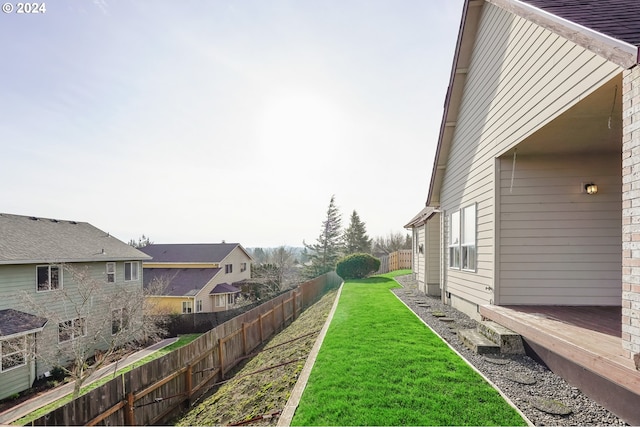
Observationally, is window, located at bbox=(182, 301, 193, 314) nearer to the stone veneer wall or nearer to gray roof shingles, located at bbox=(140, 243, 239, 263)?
gray roof shingles, located at bbox=(140, 243, 239, 263)

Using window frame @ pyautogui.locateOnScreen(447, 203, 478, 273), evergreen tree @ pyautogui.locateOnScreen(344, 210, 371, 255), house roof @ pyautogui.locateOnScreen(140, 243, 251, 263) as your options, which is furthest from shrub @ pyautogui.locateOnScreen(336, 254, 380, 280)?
evergreen tree @ pyautogui.locateOnScreen(344, 210, 371, 255)

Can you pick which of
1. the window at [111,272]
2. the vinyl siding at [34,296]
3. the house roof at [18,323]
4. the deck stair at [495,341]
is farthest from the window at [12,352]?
the deck stair at [495,341]

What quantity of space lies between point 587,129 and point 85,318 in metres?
16.5

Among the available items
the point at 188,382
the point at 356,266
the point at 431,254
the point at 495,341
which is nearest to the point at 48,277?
the point at 188,382

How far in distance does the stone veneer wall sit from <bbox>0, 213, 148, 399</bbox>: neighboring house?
1377 centimetres

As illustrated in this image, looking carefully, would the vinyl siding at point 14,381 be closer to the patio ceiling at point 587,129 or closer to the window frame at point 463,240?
the window frame at point 463,240

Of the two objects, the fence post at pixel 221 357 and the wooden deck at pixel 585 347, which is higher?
the wooden deck at pixel 585 347

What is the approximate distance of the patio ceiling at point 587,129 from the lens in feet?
11.8

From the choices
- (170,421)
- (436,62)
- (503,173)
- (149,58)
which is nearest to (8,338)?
(170,421)

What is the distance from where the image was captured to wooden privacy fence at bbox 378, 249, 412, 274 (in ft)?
82.1

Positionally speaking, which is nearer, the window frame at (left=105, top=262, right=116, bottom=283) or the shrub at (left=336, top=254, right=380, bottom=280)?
the window frame at (left=105, top=262, right=116, bottom=283)

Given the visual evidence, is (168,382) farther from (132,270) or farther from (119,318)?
(132,270)

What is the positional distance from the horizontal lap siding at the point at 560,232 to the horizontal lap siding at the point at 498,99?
0.34 metres

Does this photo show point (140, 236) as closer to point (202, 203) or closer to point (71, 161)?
point (202, 203)
